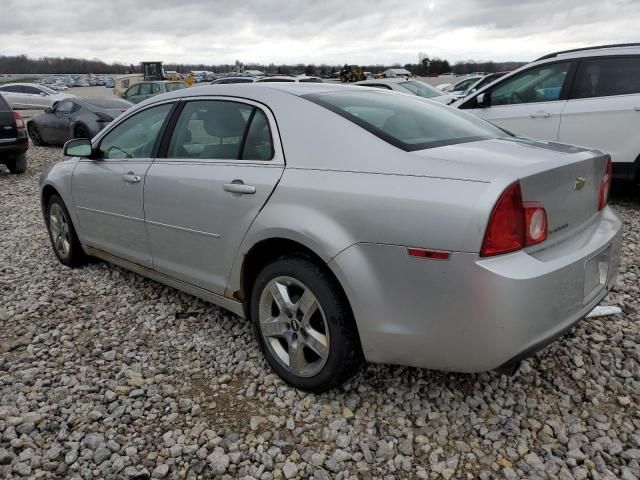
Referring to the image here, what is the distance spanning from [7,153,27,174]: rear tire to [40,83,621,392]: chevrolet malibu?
8005 millimetres

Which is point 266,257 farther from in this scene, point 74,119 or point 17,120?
point 74,119

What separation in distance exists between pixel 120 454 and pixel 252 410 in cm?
62

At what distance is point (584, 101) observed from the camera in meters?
5.79

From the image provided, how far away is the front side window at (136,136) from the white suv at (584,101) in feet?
12.0

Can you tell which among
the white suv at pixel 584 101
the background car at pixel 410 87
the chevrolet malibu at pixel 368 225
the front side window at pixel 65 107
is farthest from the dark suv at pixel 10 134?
the white suv at pixel 584 101

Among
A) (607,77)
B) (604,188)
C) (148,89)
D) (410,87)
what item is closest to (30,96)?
(148,89)

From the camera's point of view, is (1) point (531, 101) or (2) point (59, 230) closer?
(2) point (59, 230)

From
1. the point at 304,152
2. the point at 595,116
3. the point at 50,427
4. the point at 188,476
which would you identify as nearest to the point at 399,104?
the point at 304,152

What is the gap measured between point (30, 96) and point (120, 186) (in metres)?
24.4

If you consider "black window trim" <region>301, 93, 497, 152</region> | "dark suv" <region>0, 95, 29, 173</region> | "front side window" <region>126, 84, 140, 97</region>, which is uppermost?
"front side window" <region>126, 84, 140, 97</region>

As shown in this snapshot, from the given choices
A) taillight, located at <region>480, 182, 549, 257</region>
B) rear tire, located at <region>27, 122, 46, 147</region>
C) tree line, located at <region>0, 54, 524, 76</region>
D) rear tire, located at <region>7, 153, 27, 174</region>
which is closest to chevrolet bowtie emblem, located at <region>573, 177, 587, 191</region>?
taillight, located at <region>480, 182, 549, 257</region>

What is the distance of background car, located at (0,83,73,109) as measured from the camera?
2367 cm

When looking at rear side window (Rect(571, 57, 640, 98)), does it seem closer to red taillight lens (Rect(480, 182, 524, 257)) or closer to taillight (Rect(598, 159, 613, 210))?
taillight (Rect(598, 159, 613, 210))

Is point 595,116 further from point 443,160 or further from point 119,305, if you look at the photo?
point 119,305
